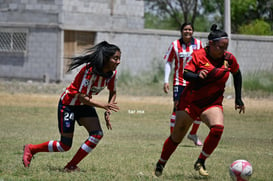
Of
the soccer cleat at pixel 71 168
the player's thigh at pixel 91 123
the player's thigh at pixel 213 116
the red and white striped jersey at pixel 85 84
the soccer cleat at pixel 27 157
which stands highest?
the red and white striped jersey at pixel 85 84

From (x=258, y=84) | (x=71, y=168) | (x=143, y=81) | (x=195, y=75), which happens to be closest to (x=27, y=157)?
(x=71, y=168)

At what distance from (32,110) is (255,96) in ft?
28.8

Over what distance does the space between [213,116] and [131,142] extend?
4.53 metres

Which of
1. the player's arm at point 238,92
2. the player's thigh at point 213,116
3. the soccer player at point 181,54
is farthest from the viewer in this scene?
the soccer player at point 181,54

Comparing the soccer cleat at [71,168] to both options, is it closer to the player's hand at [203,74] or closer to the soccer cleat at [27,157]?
the soccer cleat at [27,157]

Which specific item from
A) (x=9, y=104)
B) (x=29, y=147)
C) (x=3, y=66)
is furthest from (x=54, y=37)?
(x=29, y=147)

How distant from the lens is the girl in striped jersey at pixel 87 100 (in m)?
7.47

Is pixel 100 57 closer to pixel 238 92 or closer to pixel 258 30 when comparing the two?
pixel 238 92

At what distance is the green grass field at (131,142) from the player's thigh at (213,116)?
31.3 inches

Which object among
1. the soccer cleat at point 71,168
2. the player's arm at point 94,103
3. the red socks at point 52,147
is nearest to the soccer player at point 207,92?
the player's arm at point 94,103

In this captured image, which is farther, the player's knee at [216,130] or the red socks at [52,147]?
the red socks at [52,147]

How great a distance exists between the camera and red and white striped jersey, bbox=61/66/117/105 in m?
7.50

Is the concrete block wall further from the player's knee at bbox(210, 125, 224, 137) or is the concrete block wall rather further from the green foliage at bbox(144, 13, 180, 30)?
the green foliage at bbox(144, 13, 180, 30)

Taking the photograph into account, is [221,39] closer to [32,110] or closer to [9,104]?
[32,110]
